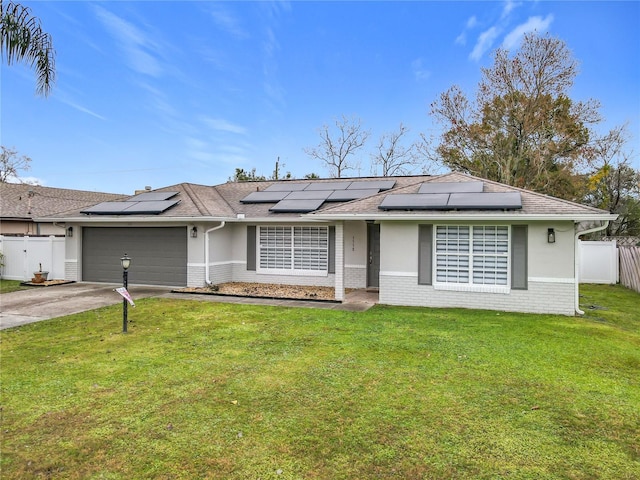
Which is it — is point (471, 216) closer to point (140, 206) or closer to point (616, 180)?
point (140, 206)

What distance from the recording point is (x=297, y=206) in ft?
43.9

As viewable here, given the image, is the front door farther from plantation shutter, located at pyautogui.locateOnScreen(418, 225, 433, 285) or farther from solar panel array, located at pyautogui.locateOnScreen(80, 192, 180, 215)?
solar panel array, located at pyautogui.locateOnScreen(80, 192, 180, 215)

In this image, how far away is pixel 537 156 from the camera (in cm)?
2291

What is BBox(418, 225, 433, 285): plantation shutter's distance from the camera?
9.87m

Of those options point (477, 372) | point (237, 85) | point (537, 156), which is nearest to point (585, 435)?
point (477, 372)

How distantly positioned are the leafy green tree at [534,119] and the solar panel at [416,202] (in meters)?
15.4

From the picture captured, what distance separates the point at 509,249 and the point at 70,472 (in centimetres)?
905

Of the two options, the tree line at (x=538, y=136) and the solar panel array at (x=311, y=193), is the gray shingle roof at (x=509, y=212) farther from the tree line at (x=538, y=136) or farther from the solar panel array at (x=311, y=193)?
the tree line at (x=538, y=136)

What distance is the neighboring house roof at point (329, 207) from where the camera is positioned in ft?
29.5

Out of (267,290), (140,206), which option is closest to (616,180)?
(267,290)

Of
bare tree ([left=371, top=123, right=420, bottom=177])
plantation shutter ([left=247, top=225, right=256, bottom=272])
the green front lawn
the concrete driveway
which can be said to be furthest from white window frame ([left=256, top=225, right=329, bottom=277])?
bare tree ([left=371, top=123, right=420, bottom=177])

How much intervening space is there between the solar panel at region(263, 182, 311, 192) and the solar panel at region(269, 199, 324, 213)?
5.25 ft

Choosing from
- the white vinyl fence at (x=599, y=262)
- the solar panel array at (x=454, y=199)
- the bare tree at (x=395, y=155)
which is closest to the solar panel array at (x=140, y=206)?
the solar panel array at (x=454, y=199)

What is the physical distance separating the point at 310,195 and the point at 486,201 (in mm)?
6658
